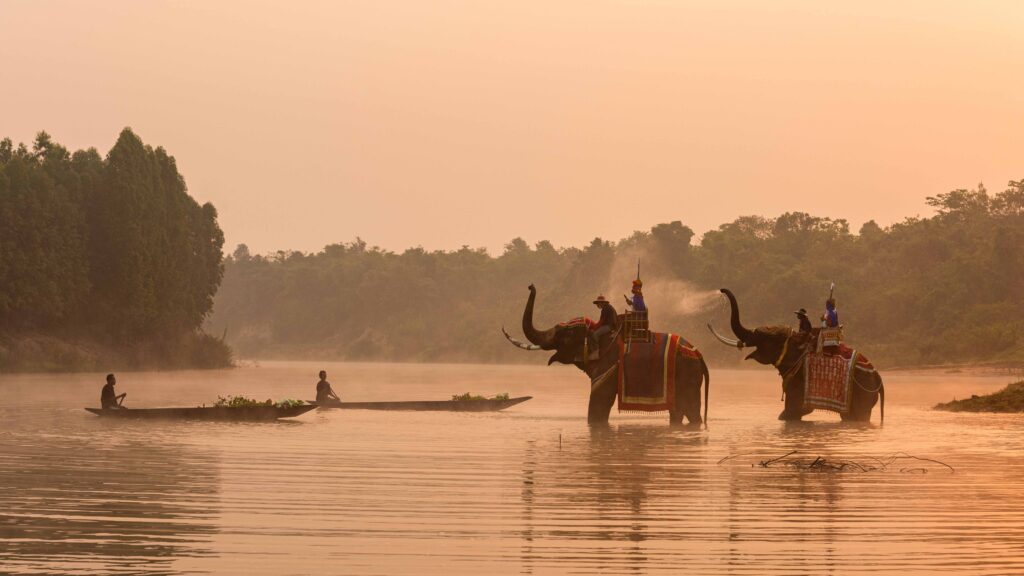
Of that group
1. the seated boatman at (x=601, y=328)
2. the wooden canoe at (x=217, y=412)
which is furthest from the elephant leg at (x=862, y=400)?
the wooden canoe at (x=217, y=412)

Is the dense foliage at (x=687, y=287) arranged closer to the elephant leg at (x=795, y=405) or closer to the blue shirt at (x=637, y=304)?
the elephant leg at (x=795, y=405)

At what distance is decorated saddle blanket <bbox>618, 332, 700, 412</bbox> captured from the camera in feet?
100

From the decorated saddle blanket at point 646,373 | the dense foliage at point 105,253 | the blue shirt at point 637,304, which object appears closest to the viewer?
the blue shirt at point 637,304

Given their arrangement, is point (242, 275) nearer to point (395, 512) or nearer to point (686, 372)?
point (686, 372)

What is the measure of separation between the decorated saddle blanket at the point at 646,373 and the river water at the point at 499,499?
673mm

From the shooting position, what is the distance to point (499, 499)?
56.7ft

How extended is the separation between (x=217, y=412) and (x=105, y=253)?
49.0 m

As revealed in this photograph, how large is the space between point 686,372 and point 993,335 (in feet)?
205

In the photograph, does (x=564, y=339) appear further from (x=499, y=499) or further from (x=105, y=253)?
(x=105, y=253)

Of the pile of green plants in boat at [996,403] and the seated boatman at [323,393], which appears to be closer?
the seated boatman at [323,393]

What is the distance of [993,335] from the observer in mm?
88750

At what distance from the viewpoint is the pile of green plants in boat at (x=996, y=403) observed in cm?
3884

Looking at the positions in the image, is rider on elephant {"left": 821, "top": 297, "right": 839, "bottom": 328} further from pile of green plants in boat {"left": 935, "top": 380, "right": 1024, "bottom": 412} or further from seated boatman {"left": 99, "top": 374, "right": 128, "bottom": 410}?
seated boatman {"left": 99, "top": 374, "right": 128, "bottom": 410}

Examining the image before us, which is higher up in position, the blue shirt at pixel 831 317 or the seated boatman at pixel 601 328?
the blue shirt at pixel 831 317
